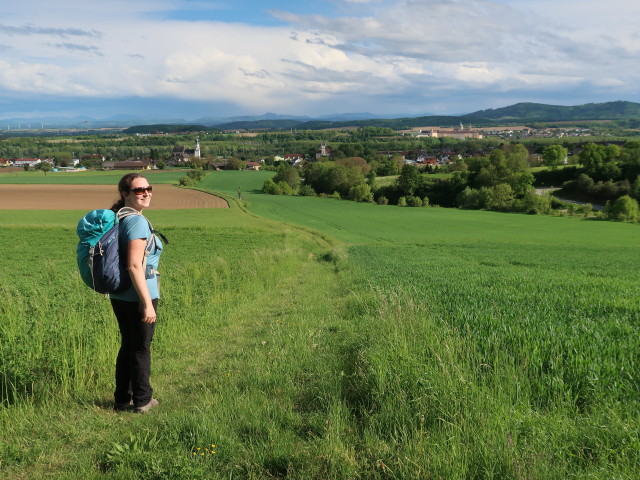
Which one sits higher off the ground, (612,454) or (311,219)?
(612,454)

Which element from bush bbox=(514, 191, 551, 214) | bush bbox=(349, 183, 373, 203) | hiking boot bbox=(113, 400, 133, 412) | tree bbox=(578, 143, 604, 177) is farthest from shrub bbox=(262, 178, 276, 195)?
hiking boot bbox=(113, 400, 133, 412)

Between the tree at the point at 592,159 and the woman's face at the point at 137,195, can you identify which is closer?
the woman's face at the point at 137,195

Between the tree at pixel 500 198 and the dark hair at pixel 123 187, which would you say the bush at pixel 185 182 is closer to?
the tree at pixel 500 198

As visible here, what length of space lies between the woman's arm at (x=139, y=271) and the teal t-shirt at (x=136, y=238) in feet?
0.23

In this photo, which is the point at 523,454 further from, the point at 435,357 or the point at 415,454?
the point at 435,357

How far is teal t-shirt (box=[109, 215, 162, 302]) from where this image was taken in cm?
449

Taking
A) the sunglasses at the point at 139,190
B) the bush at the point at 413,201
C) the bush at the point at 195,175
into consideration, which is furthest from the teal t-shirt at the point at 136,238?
the bush at the point at 195,175

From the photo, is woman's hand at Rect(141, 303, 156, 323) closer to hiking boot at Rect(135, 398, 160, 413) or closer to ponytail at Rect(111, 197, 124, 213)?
hiking boot at Rect(135, 398, 160, 413)

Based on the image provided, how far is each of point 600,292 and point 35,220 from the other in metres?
45.5

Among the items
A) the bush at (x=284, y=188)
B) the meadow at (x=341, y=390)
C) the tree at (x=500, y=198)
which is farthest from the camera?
the bush at (x=284, y=188)

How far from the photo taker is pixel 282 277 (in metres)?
14.8

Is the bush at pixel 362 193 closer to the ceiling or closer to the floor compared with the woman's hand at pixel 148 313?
closer to the floor

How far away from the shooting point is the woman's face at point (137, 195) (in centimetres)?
470

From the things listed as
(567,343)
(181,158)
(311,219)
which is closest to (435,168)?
(311,219)
